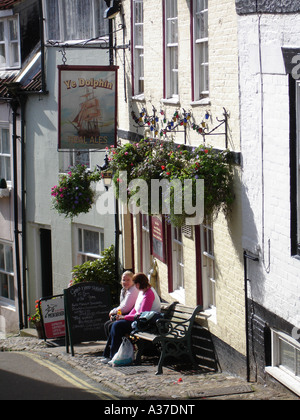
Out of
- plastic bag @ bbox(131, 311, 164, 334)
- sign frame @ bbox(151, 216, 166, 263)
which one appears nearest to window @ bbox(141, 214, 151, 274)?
sign frame @ bbox(151, 216, 166, 263)

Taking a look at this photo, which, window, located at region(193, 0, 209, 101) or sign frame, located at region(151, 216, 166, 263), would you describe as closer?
window, located at region(193, 0, 209, 101)

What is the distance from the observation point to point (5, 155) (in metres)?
18.9

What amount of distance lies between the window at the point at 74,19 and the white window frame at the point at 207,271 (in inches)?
231

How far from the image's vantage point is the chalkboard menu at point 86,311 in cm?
1296

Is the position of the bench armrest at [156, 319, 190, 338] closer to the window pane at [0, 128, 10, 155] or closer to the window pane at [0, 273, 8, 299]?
the window pane at [0, 128, 10, 155]

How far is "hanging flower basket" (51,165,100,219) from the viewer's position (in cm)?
1428

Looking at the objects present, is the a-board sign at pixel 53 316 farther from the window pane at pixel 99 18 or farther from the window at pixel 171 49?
the window pane at pixel 99 18

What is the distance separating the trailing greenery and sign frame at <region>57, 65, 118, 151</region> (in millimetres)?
2977

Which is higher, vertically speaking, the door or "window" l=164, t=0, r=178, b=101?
"window" l=164, t=0, r=178, b=101

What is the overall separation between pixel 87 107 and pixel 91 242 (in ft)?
14.6

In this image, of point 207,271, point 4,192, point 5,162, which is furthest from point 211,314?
point 5,162

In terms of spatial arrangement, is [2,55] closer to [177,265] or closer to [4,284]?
[4,284]

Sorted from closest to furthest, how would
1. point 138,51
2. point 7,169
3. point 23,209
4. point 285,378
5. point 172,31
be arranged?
point 285,378, point 172,31, point 138,51, point 23,209, point 7,169

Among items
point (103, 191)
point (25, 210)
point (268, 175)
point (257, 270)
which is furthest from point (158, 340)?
point (25, 210)
